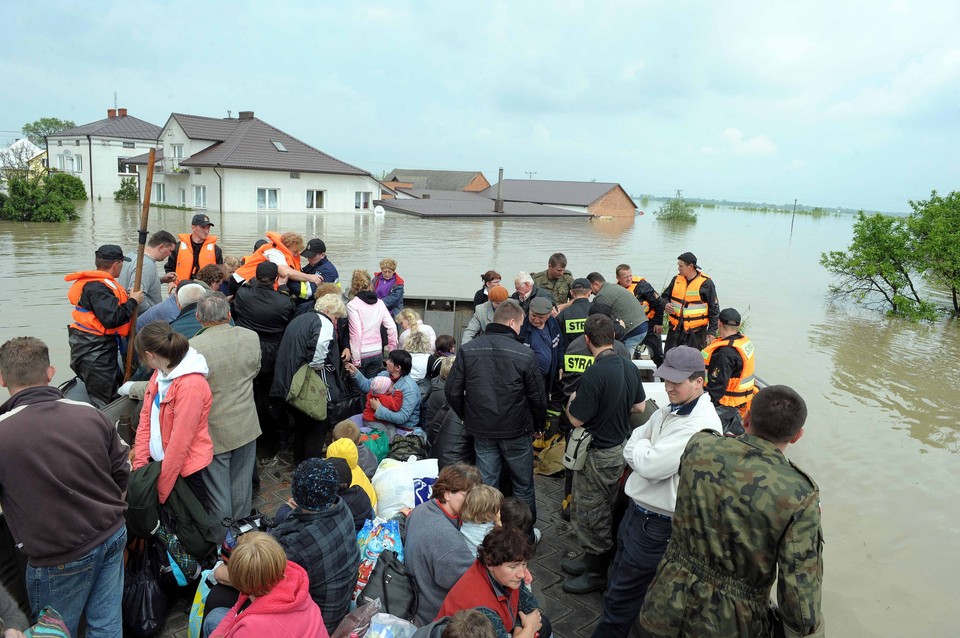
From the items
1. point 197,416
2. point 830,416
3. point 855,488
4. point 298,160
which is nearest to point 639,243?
point 298,160

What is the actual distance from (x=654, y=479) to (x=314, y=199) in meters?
31.2

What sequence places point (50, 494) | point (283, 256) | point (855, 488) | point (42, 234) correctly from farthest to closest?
point (42, 234)
point (855, 488)
point (283, 256)
point (50, 494)

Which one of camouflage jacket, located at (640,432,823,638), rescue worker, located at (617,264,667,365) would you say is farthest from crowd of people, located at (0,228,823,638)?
rescue worker, located at (617,264,667,365)

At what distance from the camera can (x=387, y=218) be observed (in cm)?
3178

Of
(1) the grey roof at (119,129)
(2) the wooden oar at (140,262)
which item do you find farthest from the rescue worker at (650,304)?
(1) the grey roof at (119,129)

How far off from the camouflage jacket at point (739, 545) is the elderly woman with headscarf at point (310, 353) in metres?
3.16

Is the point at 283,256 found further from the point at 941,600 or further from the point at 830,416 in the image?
the point at 830,416

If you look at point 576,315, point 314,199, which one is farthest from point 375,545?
point 314,199

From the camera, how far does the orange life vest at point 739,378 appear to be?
5.04 m

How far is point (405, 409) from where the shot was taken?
513 cm

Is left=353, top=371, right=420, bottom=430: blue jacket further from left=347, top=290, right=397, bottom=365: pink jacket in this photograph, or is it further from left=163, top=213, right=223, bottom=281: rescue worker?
left=163, top=213, right=223, bottom=281: rescue worker

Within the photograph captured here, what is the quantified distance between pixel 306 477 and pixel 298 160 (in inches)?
1228

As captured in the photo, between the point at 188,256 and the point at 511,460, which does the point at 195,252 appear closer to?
the point at 188,256

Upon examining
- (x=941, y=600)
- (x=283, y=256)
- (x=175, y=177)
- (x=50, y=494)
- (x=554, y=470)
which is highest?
(x=175, y=177)
